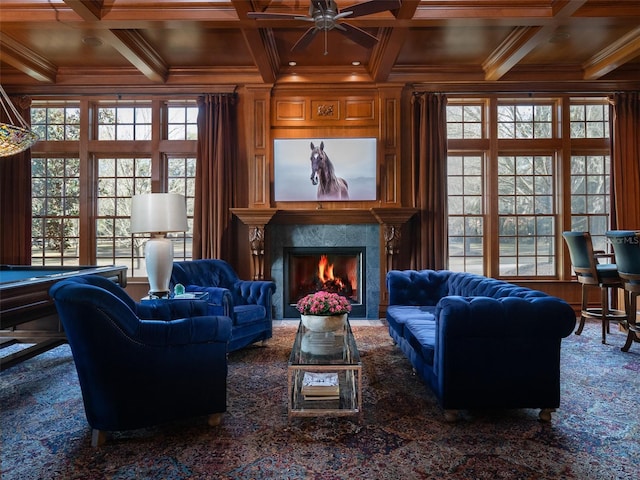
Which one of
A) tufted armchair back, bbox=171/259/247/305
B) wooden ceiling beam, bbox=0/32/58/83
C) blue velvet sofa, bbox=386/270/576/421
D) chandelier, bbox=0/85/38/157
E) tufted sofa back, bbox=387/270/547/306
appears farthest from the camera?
wooden ceiling beam, bbox=0/32/58/83

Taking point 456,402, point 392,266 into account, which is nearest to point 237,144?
point 392,266

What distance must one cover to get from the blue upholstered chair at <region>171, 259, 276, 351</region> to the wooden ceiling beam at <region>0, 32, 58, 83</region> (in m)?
3.32

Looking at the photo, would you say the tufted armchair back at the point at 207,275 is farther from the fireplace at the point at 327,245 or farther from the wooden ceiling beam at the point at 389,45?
the wooden ceiling beam at the point at 389,45

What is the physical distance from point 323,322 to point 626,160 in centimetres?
510

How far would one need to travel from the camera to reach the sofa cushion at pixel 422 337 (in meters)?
2.54

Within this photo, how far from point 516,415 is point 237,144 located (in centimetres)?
448


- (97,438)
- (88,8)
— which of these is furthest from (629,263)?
(88,8)

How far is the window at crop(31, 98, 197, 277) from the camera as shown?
5.61 metres

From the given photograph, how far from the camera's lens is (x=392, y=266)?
523cm

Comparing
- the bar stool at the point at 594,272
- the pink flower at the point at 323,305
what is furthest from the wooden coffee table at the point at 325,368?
the bar stool at the point at 594,272

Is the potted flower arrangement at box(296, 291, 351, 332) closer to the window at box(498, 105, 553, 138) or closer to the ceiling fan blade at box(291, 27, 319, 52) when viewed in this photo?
the ceiling fan blade at box(291, 27, 319, 52)

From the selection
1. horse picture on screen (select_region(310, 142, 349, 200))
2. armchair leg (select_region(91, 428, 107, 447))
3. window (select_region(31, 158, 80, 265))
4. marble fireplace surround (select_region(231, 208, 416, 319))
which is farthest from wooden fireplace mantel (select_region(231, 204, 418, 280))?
armchair leg (select_region(91, 428, 107, 447))

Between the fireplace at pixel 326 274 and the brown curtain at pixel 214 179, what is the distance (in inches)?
34.1

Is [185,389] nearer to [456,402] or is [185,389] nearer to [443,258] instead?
[456,402]
